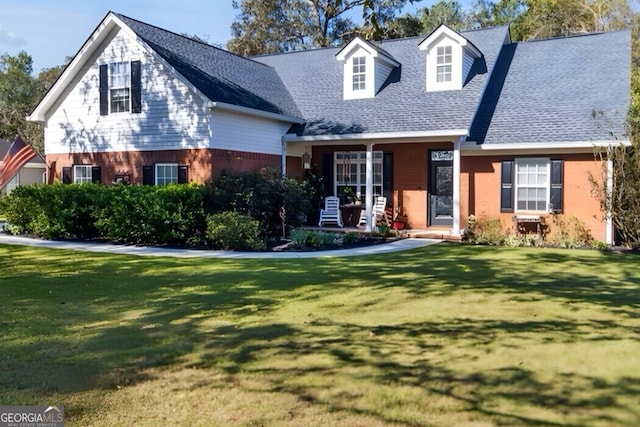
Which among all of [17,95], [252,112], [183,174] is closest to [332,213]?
[252,112]

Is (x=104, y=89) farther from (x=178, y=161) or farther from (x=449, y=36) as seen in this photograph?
(x=449, y=36)

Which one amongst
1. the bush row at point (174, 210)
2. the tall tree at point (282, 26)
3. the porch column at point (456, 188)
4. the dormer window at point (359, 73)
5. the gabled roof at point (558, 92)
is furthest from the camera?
the tall tree at point (282, 26)

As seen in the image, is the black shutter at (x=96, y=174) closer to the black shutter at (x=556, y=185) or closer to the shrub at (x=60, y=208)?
the shrub at (x=60, y=208)

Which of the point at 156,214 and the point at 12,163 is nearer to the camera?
the point at 156,214

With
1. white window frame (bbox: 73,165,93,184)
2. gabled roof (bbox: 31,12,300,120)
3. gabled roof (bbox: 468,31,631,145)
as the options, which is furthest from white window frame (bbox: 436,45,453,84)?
white window frame (bbox: 73,165,93,184)

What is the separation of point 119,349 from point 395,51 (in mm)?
18529

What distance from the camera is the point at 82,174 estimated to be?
19.6 meters

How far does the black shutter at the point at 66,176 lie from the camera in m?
19.8

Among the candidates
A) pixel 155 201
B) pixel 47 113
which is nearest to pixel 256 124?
pixel 155 201

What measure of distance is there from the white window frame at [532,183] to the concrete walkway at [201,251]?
3.11m

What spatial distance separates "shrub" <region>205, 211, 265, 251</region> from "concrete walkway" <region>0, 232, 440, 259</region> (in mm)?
476

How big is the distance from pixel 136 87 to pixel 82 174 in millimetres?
3959

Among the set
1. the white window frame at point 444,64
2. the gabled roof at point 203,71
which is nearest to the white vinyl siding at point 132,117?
the gabled roof at point 203,71

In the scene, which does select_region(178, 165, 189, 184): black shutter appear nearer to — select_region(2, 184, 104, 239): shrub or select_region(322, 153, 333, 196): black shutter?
select_region(2, 184, 104, 239): shrub
